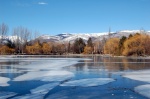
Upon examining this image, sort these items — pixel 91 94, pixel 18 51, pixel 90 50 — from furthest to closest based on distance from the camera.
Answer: pixel 90 50, pixel 18 51, pixel 91 94

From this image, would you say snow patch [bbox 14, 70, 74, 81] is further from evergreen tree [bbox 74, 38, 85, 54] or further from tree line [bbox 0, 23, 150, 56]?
evergreen tree [bbox 74, 38, 85, 54]

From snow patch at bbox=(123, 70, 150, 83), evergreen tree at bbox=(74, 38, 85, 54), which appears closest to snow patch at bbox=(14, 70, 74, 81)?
snow patch at bbox=(123, 70, 150, 83)

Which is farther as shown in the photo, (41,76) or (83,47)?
(83,47)

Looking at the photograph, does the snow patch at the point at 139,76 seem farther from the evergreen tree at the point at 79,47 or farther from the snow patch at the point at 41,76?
the evergreen tree at the point at 79,47

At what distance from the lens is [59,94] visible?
9.05m

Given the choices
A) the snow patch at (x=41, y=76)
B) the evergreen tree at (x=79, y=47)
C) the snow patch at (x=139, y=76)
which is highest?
the evergreen tree at (x=79, y=47)

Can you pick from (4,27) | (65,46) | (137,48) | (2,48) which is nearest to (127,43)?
(137,48)

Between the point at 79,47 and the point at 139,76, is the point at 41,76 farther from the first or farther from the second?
the point at 79,47

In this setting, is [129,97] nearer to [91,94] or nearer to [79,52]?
[91,94]

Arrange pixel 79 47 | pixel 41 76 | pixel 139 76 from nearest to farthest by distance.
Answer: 1. pixel 41 76
2. pixel 139 76
3. pixel 79 47

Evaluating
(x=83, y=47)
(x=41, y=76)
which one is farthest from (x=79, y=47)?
(x=41, y=76)

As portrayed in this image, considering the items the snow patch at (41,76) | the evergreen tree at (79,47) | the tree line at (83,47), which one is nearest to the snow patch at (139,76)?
the snow patch at (41,76)

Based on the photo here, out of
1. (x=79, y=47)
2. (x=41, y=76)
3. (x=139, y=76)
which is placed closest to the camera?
(x=41, y=76)

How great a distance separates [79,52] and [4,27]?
37.2 m
